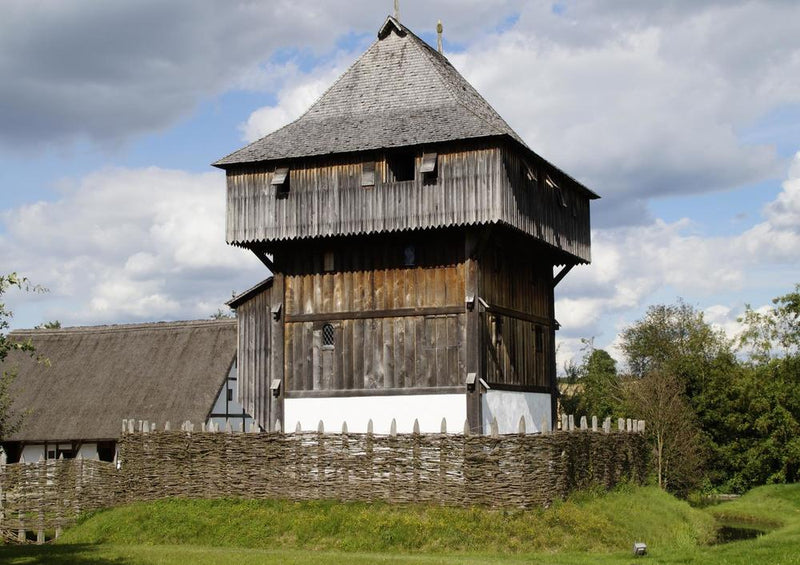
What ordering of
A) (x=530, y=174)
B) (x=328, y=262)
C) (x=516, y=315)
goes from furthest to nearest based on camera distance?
1. (x=516, y=315)
2. (x=328, y=262)
3. (x=530, y=174)

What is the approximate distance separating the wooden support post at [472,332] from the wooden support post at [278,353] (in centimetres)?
517

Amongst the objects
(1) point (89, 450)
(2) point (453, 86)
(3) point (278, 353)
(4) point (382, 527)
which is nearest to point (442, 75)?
(2) point (453, 86)

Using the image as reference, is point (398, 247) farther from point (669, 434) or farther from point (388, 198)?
point (669, 434)

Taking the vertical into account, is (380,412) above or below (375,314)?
below

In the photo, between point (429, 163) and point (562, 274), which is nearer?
point (429, 163)

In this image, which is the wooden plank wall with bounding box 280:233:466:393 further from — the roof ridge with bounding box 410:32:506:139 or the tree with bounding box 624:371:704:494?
the tree with bounding box 624:371:704:494

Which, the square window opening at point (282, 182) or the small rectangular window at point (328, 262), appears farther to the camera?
the small rectangular window at point (328, 262)

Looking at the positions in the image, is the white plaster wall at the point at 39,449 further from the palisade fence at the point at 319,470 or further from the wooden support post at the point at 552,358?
the wooden support post at the point at 552,358

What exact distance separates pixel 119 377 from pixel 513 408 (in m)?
16.2

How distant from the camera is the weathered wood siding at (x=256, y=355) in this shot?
1251 inches

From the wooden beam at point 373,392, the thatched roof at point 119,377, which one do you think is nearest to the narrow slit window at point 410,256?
the wooden beam at point 373,392

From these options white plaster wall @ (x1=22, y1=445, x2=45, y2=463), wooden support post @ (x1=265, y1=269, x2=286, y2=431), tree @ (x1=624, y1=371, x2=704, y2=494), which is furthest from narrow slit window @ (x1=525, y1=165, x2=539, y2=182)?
white plaster wall @ (x1=22, y1=445, x2=45, y2=463)

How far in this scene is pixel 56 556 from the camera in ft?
68.2

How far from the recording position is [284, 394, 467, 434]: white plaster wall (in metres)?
27.2
